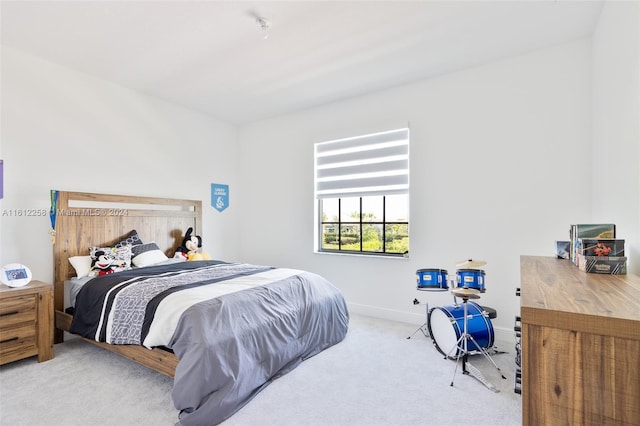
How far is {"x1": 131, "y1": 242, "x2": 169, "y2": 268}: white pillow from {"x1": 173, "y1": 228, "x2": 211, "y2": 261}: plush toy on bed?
34 centimetres

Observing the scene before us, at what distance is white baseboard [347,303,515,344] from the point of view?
9.83 ft

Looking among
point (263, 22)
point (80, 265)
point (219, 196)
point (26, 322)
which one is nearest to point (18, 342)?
point (26, 322)

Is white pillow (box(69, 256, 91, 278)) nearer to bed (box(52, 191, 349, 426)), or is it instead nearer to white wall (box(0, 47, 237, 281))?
bed (box(52, 191, 349, 426))

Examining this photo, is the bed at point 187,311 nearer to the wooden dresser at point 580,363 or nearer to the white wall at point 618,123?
the wooden dresser at point 580,363

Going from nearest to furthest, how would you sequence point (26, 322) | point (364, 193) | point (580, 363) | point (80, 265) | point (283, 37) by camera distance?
point (580, 363)
point (26, 322)
point (283, 37)
point (80, 265)
point (364, 193)

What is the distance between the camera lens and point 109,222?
136 inches

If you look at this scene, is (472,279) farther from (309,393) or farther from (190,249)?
(190,249)

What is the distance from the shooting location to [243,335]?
2.07m

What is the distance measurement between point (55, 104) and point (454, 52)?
3840mm

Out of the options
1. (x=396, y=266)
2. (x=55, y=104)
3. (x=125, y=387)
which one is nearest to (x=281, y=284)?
(x=125, y=387)

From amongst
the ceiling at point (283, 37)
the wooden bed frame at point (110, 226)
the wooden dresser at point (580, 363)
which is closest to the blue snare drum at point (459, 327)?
the wooden dresser at point (580, 363)

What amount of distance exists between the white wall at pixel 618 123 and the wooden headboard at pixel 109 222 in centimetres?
419

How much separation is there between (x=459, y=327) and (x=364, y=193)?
1.89 m

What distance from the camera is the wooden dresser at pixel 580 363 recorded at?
67cm
